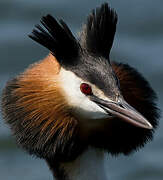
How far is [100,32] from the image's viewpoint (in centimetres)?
595

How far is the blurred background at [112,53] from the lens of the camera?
9422 mm

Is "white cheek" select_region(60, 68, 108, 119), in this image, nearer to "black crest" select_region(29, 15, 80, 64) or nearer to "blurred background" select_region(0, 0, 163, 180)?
"black crest" select_region(29, 15, 80, 64)

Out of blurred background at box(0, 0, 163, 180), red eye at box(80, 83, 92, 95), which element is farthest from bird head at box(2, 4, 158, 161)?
blurred background at box(0, 0, 163, 180)

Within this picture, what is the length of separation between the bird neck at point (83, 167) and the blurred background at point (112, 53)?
278 centimetres

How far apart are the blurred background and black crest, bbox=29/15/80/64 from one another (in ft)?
11.2

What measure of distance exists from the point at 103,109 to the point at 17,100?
2.23 feet

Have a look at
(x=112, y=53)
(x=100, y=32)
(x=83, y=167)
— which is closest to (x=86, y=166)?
(x=83, y=167)

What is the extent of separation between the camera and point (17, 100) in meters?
5.98

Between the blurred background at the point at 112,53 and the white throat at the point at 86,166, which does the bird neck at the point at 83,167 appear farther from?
the blurred background at the point at 112,53

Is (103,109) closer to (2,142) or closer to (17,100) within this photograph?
(17,100)

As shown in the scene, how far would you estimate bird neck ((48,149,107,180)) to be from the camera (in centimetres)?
629

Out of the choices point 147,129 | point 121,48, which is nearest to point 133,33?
point 121,48

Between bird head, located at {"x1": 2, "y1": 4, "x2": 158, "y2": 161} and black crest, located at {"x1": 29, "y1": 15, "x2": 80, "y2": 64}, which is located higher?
black crest, located at {"x1": 29, "y1": 15, "x2": 80, "y2": 64}

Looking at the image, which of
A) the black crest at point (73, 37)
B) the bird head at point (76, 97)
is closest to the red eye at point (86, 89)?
the bird head at point (76, 97)
